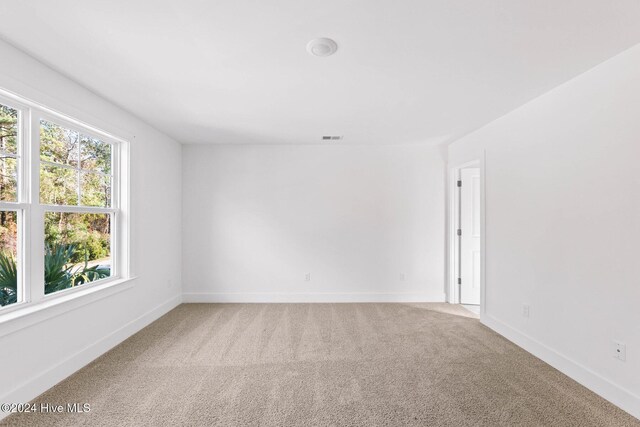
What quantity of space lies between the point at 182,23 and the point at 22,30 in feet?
3.30

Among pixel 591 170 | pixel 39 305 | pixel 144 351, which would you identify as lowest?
pixel 144 351

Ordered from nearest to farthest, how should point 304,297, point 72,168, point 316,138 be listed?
point 72,168
point 316,138
point 304,297

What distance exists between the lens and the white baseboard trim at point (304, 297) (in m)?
4.47

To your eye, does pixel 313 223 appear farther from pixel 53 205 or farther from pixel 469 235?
pixel 53 205

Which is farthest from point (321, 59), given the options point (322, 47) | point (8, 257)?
point (8, 257)

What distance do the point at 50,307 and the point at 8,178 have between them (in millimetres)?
965

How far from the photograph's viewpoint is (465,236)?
4.38 m

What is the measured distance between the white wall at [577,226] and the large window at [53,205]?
414 cm

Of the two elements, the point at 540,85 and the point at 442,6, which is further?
the point at 540,85

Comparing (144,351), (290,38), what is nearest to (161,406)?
(144,351)

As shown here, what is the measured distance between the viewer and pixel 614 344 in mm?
2037

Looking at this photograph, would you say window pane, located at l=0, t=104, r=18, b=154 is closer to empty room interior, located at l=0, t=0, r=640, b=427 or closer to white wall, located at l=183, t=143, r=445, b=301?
empty room interior, located at l=0, t=0, r=640, b=427

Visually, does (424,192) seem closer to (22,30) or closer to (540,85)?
(540,85)

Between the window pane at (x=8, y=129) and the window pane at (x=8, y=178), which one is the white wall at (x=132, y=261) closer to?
the window pane at (x=8, y=129)
